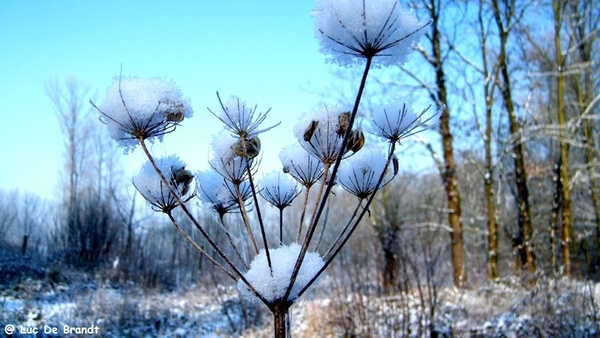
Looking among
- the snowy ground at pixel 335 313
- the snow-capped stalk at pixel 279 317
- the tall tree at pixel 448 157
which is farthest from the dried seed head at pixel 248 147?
the tall tree at pixel 448 157

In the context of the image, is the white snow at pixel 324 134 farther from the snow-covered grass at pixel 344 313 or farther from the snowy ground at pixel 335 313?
the snow-covered grass at pixel 344 313

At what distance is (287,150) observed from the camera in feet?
3.87

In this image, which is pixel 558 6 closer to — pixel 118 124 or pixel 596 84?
pixel 596 84

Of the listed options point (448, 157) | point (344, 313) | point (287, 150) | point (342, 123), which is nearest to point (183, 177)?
point (287, 150)

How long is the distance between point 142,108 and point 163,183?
191mm

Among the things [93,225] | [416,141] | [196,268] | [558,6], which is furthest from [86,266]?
[558,6]

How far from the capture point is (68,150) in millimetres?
26438

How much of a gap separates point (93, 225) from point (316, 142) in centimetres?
1190

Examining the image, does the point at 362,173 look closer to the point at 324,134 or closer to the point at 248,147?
the point at 324,134

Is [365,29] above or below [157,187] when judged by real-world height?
above

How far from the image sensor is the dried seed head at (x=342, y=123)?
986 millimetres

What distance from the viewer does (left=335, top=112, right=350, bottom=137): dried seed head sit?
3.23 ft

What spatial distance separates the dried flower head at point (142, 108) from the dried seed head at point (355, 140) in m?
0.38

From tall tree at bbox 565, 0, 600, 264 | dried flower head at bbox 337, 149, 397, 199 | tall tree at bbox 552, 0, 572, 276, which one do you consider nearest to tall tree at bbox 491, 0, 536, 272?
tall tree at bbox 552, 0, 572, 276
